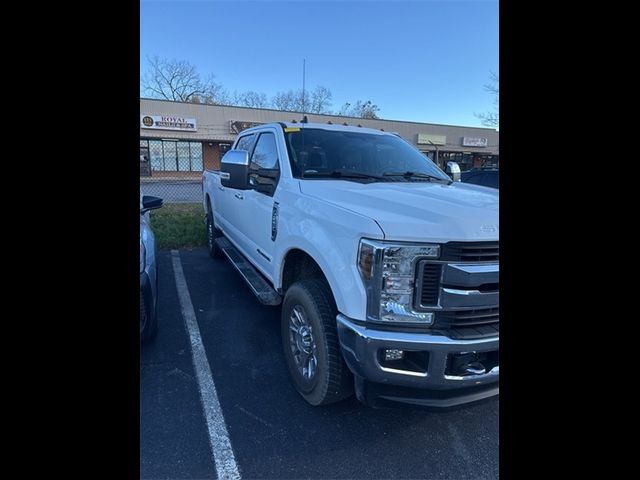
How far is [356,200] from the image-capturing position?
7.53 feet

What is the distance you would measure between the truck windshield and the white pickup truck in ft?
0.37

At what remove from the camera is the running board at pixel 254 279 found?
3.31 m

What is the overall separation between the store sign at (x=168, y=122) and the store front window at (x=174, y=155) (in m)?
2.20

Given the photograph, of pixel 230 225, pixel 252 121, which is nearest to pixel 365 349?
pixel 230 225

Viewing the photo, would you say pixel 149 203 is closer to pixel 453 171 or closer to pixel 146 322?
Result: pixel 146 322

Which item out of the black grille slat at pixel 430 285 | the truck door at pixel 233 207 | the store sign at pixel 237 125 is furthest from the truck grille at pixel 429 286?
the store sign at pixel 237 125

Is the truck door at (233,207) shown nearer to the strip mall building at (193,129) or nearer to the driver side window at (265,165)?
the driver side window at (265,165)

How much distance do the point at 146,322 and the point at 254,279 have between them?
113 cm

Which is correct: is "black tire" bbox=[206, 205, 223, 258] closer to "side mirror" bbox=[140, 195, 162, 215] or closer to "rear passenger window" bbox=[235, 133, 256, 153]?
"rear passenger window" bbox=[235, 133, 256, 153]

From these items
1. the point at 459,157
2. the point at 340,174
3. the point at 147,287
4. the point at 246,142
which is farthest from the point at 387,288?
the point at 459,157

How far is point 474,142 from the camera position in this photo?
38.1m

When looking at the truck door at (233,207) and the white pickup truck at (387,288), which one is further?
the truck door at (233,207)
